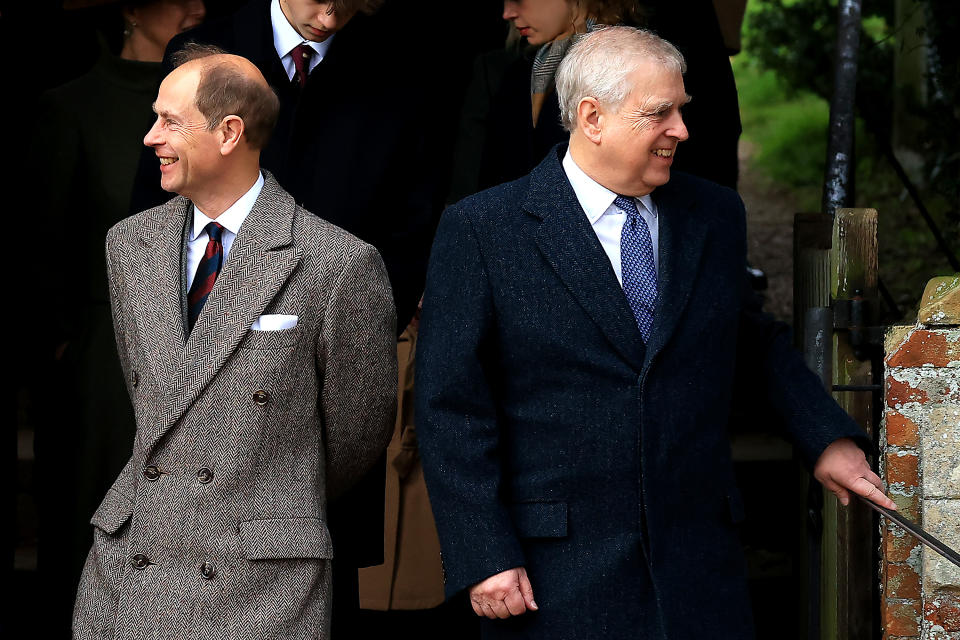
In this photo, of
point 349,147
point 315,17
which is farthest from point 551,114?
point 315,17

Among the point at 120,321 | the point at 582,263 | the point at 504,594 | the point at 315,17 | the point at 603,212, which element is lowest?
the point at 504,594

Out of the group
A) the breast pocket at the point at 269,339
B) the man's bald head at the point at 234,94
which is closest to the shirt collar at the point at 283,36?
the man's bald head at the point at 234,94

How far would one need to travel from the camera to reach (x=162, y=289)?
2941 millimetres

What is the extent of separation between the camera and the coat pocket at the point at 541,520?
9.31 ft

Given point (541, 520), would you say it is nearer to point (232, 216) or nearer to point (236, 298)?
point (236, 298)

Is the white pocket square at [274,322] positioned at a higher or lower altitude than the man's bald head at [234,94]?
lower

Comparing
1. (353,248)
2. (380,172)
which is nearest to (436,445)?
(353,248)

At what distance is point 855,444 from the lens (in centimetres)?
308

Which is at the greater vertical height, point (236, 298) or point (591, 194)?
point (591, 194)

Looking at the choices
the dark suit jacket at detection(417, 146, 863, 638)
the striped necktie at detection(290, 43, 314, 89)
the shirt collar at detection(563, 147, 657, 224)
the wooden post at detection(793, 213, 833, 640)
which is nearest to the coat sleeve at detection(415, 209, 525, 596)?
the dark suit jacket at detection(417, 146, 863, 638)

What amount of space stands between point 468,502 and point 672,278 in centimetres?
63

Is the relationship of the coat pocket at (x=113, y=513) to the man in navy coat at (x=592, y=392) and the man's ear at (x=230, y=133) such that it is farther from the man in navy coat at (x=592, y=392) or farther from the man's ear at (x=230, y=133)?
the man's ear at (x=230, y=133)

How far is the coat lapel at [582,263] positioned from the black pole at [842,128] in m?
2.22

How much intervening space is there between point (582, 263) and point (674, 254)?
0.21 metres
